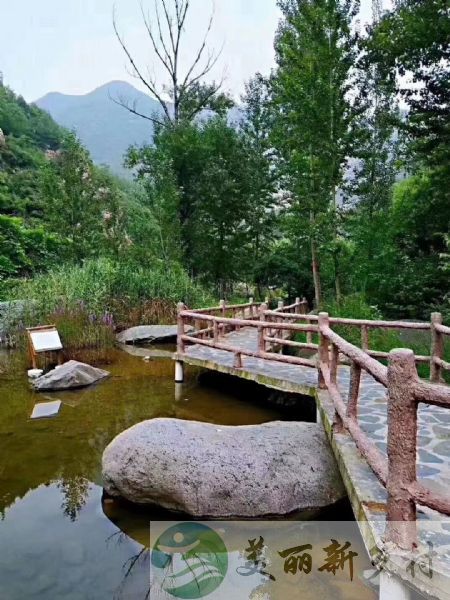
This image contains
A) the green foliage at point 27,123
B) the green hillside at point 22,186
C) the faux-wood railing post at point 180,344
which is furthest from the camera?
the green foliage at point 27,123

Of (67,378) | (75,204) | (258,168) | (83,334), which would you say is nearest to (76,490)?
(67,378)

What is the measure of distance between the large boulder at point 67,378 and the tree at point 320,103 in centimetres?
653

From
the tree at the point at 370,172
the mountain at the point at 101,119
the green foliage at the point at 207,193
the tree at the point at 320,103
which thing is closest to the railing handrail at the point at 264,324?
the tree at the point at 320,103

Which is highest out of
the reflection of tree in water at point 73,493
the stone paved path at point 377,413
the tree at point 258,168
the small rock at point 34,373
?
the tree at point 258,168

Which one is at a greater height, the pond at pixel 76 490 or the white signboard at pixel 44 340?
the white signboard at pixel 44 340

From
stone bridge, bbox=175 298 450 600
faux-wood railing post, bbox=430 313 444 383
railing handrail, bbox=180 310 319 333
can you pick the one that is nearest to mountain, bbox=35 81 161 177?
railing handrail, bbox=180 310 319 333

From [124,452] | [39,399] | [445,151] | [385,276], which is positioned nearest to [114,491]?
[124,452]

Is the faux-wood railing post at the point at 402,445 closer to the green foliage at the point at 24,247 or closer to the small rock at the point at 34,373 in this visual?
the small rock at the point at 34,373

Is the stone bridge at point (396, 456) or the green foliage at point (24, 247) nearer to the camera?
the stone bridge at point (396, 456)

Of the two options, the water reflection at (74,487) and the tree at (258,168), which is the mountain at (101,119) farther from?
the water reflection at (74,487)

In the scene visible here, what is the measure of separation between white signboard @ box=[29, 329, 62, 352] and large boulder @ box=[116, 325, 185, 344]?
2.96 m

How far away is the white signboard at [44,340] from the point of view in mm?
7996

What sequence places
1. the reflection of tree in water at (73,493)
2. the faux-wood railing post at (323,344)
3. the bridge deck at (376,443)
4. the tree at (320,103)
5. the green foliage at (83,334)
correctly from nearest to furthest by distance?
the bridge deck at (376,443) → the reflection of tree in water at (73,493) → the faux-wood railing post at (323,344) → the green foliage at (83,334) → the tree at (320,103)

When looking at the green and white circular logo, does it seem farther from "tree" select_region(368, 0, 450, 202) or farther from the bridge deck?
"tree" select_region(368, 0, 450, 202)
